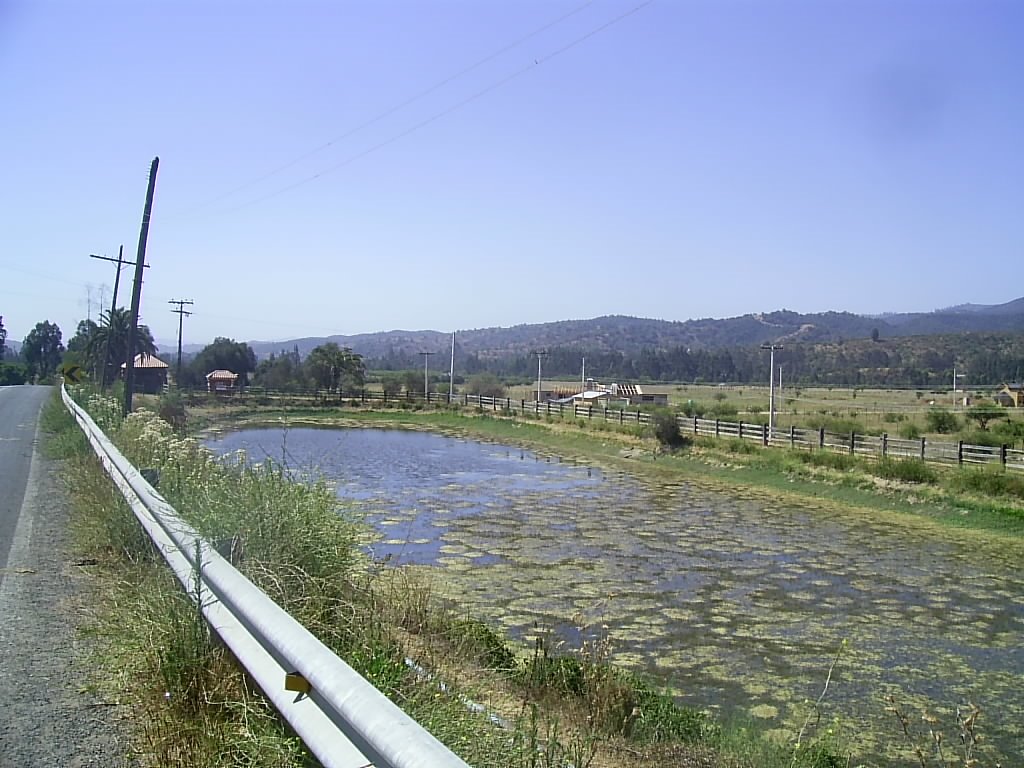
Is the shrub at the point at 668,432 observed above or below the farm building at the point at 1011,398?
below

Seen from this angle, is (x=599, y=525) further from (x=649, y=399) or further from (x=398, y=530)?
(x=649, y=399)

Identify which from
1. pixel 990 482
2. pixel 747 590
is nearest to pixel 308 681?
pixel 747 590

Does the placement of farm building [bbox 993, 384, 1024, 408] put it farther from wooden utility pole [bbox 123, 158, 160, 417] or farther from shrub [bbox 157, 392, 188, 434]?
wooden utility pole [bbox 123, 158, 160, 417]

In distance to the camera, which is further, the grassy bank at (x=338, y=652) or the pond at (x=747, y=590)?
the pond at (x=747, y=590)

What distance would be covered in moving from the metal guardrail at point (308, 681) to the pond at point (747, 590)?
2897 millimetres

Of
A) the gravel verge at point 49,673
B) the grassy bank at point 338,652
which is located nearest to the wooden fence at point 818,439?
the grassy bank at point 338,652

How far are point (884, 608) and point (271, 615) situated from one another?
11.7 m

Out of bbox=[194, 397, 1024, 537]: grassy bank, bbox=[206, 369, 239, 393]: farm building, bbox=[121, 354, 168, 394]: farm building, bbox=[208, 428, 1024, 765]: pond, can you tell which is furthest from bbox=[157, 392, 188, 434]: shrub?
bbox=[206, 369, 239, 393]: farm building

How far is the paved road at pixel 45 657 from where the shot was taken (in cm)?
398

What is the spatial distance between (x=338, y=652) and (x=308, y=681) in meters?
1.31

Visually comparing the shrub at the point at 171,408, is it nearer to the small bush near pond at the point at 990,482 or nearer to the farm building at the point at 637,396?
the small bush near pond at the point at 990,482

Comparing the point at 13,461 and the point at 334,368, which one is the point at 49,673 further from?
the point at 334,368

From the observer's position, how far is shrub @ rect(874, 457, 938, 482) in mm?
25141

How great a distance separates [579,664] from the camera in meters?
7.56
